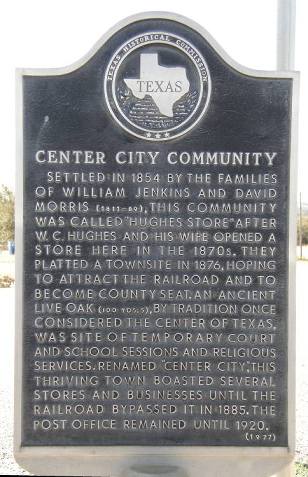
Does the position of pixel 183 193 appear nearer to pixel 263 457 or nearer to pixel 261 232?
pixel 261 232

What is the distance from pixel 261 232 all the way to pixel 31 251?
130cm

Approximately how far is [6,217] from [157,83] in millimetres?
26043

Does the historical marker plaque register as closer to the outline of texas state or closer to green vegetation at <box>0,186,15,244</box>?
the outline of texas state

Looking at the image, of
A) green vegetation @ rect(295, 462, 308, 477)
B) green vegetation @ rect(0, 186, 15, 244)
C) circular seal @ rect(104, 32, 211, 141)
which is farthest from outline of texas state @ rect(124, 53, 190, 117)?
green vegetation @ rect(0, 186, 15, 244)

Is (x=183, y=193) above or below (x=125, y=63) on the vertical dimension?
below

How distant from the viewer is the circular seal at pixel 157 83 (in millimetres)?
2945

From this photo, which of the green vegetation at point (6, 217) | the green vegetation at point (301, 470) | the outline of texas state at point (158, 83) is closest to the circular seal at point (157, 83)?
the outline of texas state at point (158, 83)

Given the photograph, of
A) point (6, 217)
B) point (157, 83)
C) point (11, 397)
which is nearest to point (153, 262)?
point (157, 83)

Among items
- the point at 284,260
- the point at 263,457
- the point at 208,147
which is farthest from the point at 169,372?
the point at 208,147

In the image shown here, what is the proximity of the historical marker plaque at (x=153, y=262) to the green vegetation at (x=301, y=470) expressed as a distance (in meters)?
1.28

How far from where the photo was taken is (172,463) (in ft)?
9.86

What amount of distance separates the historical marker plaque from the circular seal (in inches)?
0.4

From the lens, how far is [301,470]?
13.4ft

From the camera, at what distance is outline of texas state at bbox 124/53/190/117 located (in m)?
2.94
